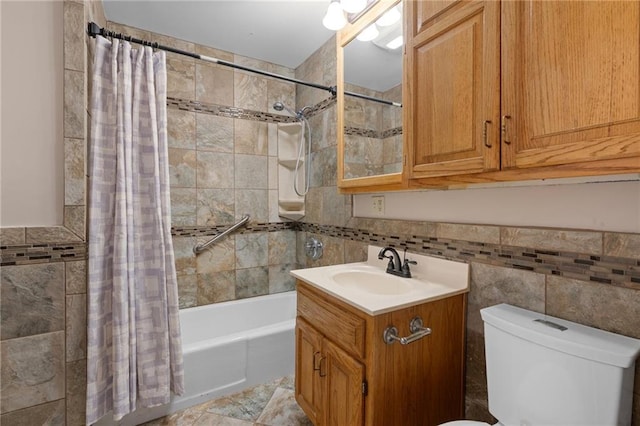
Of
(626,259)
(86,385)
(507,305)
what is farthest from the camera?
(86,385)

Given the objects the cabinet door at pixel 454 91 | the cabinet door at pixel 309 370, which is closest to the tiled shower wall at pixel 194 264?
the cabinet door at pixel 454 91

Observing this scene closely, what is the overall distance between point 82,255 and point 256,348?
114 cm

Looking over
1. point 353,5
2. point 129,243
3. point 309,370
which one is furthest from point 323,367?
point 353,5

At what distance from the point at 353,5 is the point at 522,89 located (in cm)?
118

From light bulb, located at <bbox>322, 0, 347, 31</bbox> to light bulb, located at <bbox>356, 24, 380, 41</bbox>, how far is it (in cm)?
15

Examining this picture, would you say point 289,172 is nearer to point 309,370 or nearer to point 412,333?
point 309,370

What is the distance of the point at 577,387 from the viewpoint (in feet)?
2.55

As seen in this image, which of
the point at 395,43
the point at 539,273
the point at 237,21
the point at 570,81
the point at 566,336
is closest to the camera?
the point at 570,81

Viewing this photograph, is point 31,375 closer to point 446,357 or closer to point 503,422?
point 446,357

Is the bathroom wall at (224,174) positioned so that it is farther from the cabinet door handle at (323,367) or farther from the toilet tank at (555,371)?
the toilet tank at (555,371)

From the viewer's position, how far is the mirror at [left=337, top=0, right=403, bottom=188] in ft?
4.53

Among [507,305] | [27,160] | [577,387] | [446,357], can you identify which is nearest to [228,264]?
[27,160]

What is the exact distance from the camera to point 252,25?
2020 millimetres

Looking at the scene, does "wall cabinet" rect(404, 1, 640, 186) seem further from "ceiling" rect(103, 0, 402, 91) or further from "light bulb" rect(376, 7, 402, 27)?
"ceiling" rect(103, 0, 402, 91)
